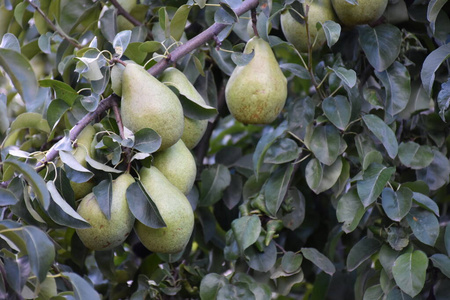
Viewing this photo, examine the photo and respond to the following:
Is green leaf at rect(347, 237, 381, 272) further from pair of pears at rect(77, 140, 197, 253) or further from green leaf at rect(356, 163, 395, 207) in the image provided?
pair of pears at rect(77, 140, 197, 253)

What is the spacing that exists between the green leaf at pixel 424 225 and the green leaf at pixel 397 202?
0.13 feet

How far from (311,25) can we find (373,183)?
14.2 inches

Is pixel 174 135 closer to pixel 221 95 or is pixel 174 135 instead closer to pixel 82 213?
pixel 82 213

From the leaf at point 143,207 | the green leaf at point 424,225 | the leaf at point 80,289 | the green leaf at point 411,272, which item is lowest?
the green leaf at point 411,272

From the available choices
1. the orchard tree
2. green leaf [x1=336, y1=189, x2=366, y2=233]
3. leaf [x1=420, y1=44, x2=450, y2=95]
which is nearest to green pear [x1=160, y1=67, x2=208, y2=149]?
the orchard tree

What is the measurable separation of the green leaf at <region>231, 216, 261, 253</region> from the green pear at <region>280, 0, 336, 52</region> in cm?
40

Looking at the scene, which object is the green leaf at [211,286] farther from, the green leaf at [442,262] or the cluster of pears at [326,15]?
the cluster of pears at [326,15]

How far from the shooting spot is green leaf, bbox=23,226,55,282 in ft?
2.99

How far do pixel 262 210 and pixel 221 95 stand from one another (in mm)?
451

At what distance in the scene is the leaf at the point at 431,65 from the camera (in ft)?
4.22

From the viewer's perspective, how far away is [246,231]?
1.33m

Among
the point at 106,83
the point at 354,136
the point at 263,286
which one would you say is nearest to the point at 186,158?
the point at 106,83

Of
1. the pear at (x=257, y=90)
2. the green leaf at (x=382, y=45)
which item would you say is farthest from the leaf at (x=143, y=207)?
the green leaf at (x=382, y=45)

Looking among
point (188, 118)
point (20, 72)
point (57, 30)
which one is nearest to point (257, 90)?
point (188, 118)
